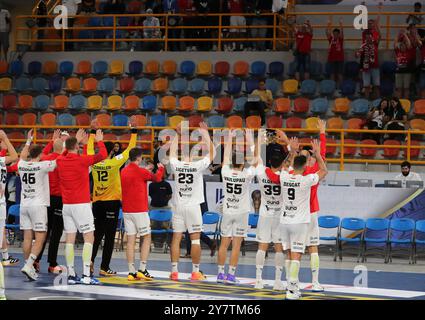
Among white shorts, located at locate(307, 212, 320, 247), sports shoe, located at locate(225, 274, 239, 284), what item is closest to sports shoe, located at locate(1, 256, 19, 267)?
sports shoe, located at locate(225, 274, 239, 284)

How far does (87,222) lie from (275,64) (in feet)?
47.2

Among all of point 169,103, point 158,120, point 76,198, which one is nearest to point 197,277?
point 76,198

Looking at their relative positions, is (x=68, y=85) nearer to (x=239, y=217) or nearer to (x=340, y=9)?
(x=340, y=9)

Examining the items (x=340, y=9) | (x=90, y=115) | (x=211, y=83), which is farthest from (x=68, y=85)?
(x=340, y=9)

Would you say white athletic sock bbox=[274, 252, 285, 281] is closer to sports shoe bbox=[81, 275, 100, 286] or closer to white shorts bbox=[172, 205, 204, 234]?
white shorts bbox=[172, 205, 204, 234]

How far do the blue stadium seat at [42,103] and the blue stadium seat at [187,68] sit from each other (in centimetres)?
434

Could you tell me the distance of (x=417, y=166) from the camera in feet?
79.4

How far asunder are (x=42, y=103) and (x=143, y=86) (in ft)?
10.7

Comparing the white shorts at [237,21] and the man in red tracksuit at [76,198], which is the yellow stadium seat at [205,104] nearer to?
the white shorts at [237,21]

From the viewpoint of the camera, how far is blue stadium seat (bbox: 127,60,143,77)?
1166 inches

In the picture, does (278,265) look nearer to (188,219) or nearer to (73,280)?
(188,219)

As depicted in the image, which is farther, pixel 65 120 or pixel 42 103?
pixel 42 103

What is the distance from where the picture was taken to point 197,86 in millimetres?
28531
